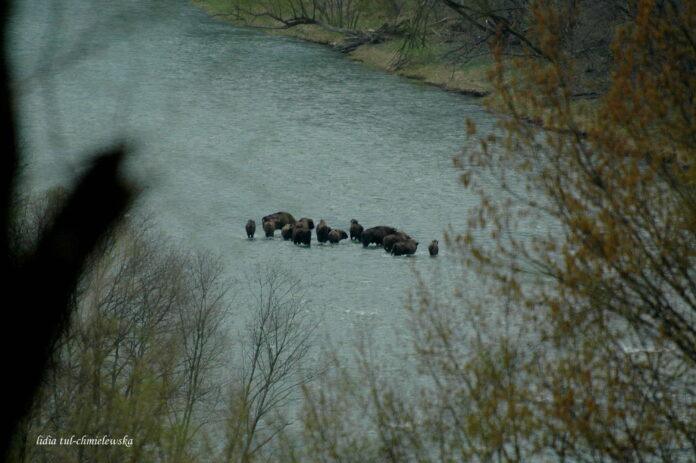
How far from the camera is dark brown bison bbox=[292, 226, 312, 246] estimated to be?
18.5 metres

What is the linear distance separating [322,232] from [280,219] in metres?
0.85

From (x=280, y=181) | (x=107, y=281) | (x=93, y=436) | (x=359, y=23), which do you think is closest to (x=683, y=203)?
(x=93, y=436)

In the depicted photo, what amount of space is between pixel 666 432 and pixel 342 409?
6.76 m

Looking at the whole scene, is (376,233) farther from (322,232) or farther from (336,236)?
(322,232)

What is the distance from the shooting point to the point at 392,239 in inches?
707

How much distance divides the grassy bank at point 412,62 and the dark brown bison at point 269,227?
7.73 m

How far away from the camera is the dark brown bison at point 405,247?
57.7 ft

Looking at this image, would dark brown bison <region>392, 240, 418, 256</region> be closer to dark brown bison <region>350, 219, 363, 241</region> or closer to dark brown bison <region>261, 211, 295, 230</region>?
dark brown bison <region>350, 219, 363, 241</region>

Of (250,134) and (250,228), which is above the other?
(250,134)

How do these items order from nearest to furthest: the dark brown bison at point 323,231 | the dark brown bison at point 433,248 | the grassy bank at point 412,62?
the dark brown bison at point 433,248 → the dark brown bison at point 323,231 → the grassy bank at point 412,62

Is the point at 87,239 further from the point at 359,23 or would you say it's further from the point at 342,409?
the point at 359,23

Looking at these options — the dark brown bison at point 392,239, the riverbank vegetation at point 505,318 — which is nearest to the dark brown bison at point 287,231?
the riverbank vegetation at point 505,318

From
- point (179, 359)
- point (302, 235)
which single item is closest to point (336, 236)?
point (302, 235)

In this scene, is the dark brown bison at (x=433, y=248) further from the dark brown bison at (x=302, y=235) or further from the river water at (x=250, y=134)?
the dark brown bison at (x=302, y=235)
